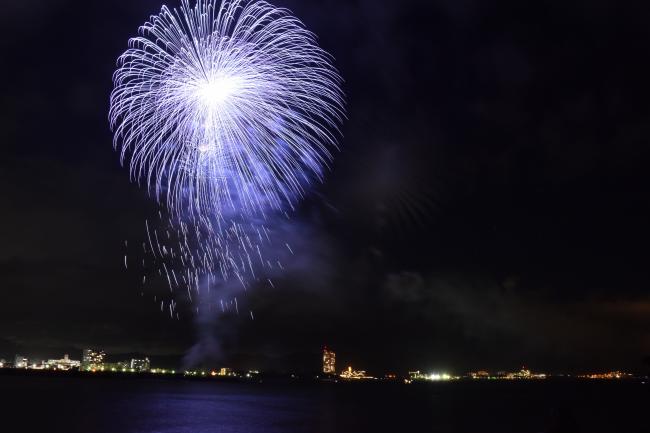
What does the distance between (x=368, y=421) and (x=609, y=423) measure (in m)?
28.2

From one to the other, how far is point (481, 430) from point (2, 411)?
50.4 metres

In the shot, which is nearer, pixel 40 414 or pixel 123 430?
pixel 123 430

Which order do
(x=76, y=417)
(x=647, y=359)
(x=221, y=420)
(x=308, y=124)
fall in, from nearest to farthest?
(x=308, y=124) → (x=647, y=359) → (x=76, y=417) → (x=221, y=420)

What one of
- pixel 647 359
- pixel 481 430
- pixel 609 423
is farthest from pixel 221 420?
pixel 647 359

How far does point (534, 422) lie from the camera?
68.6 m

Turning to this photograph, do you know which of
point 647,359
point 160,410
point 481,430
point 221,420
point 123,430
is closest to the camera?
point 647,359

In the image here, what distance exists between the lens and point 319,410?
87688 millimetres

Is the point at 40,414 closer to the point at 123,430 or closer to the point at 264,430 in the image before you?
the point at 123,430

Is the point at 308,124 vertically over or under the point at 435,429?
over

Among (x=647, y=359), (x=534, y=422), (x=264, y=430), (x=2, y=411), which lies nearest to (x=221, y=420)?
(x=264, y=430)

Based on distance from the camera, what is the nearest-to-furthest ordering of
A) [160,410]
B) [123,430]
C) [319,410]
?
[123,430] → [160,410] → [319,410]

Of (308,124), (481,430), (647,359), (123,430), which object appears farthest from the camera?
(481,430)

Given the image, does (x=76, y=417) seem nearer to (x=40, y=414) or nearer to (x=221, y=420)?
(x=40, y=414)

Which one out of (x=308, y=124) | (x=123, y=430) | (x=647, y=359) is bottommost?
(x=123, y=430)
